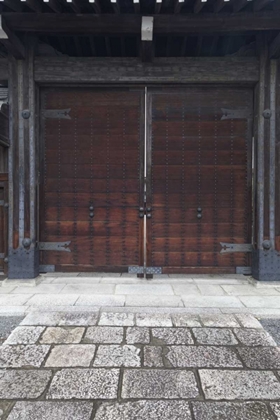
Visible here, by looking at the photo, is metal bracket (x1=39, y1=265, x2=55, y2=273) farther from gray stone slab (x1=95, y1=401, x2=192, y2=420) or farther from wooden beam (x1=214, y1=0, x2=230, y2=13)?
wooden beam (x1=214, y1=0, x2=230, y2=13)

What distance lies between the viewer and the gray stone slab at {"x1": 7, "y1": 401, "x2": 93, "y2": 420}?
1619 millimetres

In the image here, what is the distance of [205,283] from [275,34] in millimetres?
4162

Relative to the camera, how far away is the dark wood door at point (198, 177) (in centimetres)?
454

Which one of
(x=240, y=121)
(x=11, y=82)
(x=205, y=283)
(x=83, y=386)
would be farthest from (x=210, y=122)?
(x=83, y=386)

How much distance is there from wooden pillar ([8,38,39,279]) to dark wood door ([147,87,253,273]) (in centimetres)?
197

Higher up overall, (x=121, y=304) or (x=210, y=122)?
(x=210, y=122)

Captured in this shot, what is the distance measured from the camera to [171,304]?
3389mm

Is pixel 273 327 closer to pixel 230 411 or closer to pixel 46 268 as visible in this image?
pixel 230 411

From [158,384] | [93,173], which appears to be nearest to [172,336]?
[158,384]

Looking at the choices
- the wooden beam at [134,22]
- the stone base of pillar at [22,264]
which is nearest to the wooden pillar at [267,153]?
the wooden beam at [134,22]

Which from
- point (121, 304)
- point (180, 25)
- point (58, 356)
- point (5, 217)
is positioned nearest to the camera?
point (58, 356)

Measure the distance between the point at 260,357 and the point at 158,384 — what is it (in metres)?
0.98

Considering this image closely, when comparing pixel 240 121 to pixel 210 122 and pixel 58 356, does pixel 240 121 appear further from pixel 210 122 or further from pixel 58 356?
pixel 58 356

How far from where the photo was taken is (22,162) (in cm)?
431
